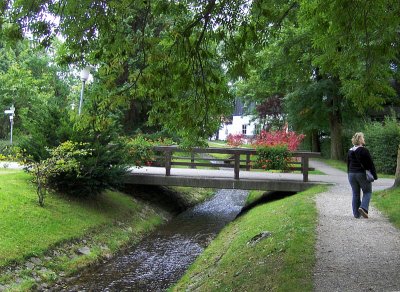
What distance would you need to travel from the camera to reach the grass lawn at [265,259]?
5.89 metres

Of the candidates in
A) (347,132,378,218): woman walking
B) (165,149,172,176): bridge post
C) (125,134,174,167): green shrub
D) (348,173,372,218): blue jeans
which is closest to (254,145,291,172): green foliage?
(165,149,172,176): bridge post

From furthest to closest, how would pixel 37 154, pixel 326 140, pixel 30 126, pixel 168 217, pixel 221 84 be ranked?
pixel 326 140
pixel 168 217
pixel 30 126
pixel 37 154
pixel 221 84

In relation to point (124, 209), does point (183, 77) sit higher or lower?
higher

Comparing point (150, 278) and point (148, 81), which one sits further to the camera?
point (150, 278)

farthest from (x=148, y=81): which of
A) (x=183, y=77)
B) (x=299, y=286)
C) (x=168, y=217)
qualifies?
(x=168, y=217)

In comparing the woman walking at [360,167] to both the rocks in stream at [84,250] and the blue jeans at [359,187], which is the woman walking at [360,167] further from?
the rocks in stream at [84,250]

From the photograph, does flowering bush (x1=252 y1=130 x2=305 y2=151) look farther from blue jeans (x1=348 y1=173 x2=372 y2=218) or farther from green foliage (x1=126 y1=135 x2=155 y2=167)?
blue jeans (x1=348 y1=173 x2=372 y2=218)

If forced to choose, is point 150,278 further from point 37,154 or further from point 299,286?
point 37,154

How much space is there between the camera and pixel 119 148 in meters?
13.6

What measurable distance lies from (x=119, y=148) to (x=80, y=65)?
7.81m

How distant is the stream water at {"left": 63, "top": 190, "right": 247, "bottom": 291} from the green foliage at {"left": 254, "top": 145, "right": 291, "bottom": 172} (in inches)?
89.7

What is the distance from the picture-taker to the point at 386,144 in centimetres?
2186

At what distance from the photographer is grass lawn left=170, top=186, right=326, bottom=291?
5.89 m

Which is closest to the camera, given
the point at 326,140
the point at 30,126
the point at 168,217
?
the point at 30,126
